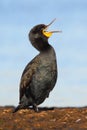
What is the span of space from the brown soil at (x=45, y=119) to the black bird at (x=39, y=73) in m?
0.41

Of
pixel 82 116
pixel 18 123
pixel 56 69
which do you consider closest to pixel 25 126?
pixel 18 123

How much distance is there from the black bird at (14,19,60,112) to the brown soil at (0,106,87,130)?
0.41 metres

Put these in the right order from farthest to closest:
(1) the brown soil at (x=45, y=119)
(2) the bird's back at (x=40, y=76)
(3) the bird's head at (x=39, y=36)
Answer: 1. (3) the bird's head at (x=39, y=36)
2. (2) the bird's back at (x=40, y=76)
3. (1) the brown soil at (x=45, y=119)

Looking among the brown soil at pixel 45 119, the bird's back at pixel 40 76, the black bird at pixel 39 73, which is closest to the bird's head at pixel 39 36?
the black bird at pixel 39 73

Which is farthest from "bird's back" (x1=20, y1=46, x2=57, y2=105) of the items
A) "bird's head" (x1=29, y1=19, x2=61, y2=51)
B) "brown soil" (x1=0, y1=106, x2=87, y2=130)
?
"brown soil" (x1=0, y1=106, x2=87, y2=130)

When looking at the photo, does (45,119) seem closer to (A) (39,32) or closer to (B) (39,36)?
(B) (39,36)

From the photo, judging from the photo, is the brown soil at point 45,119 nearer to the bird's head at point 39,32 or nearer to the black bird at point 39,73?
the black bird at point 39,73

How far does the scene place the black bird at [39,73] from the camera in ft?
48.5

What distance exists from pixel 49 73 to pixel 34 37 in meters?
1.27

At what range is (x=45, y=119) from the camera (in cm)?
1359

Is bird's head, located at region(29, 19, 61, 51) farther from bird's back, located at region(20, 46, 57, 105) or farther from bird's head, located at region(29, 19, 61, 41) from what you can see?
bird's back, located at region(20, 46, 57, 105)

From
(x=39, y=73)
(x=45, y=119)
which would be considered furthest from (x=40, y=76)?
(x=45, y=119)

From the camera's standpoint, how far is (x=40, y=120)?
1346 centimetres

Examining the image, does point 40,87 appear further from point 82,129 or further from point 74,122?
point 82,129
